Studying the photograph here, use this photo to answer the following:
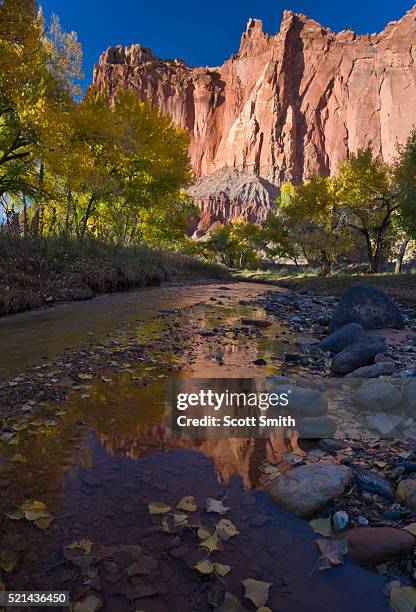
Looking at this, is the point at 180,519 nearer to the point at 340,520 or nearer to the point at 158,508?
the point at 158,508

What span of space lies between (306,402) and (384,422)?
70 cm

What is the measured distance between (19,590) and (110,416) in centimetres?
184

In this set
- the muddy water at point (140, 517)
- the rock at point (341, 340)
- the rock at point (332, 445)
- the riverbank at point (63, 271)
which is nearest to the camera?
the muddy water at point (140, 517)

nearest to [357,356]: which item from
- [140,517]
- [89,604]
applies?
[140,517]

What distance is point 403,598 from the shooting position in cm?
168

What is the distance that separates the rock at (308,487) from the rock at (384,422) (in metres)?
0.90

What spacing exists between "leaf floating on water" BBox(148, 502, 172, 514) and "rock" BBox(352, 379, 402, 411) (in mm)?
2308

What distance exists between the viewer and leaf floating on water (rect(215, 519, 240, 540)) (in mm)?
2080

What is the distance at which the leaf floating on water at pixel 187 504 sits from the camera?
2.30 metres

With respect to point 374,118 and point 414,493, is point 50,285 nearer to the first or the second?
point 414,493

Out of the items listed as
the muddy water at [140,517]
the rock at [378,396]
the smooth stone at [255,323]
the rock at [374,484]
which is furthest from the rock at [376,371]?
the smooth stone at [255,323]

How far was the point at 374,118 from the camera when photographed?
379 ft

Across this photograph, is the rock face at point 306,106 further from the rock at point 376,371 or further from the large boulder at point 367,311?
the rock at point 376,371

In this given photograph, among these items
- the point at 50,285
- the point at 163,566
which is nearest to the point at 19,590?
the point at 163,566
